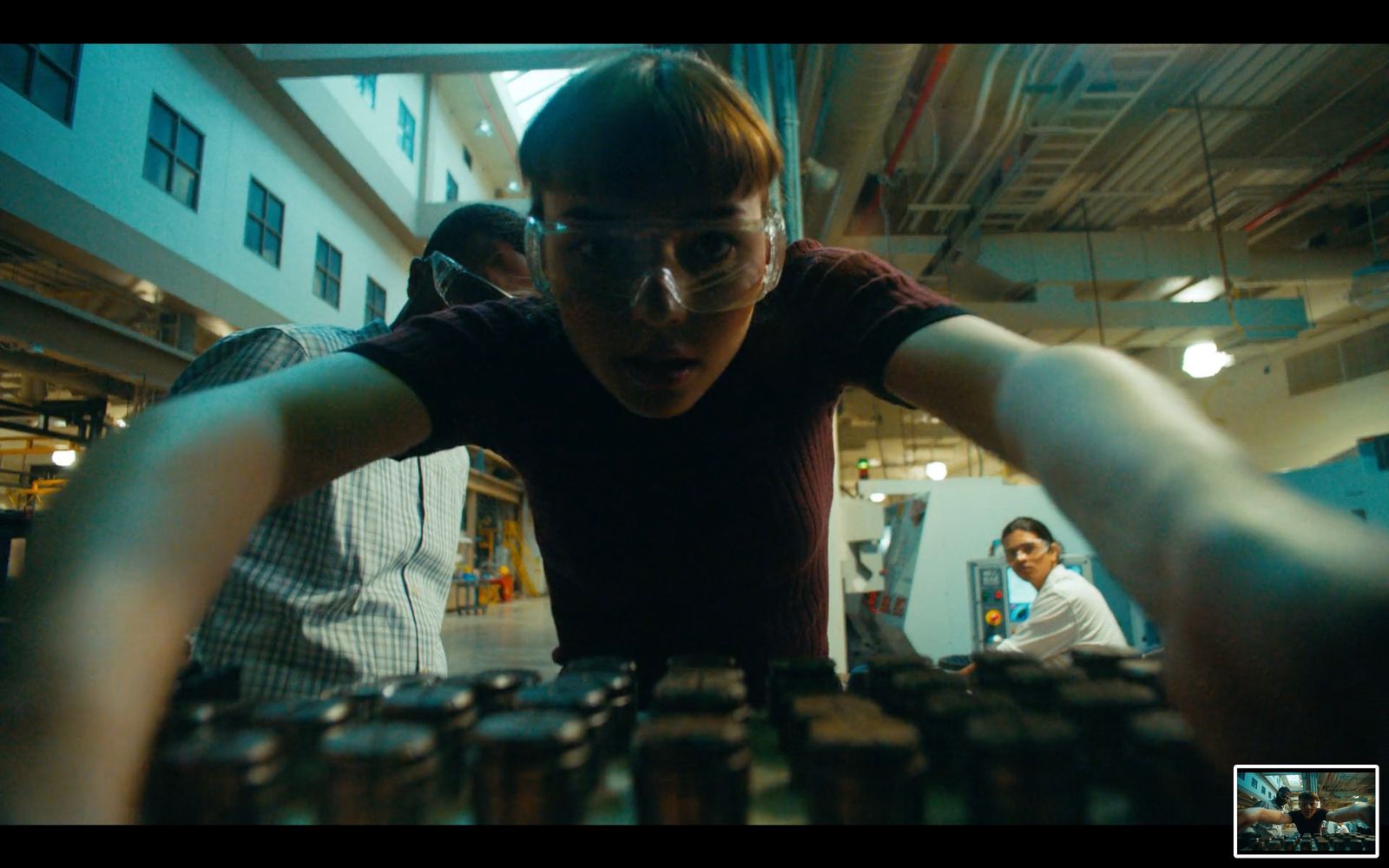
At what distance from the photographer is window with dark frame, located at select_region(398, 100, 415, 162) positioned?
1231 cm

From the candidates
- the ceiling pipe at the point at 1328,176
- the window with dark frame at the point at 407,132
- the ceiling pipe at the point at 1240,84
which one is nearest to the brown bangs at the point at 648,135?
the ceiling pipe at the point at 1240,84

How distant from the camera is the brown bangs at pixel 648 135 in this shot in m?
0.58

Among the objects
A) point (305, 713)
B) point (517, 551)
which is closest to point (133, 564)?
point (305, 713)

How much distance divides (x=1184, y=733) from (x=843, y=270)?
Answer: 1.56ft

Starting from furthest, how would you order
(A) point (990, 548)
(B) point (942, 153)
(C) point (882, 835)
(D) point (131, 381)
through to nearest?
(D) point (131, 381)
(A) point (990, 548)
(B) point (942, 153)
(C) point (882, 835)

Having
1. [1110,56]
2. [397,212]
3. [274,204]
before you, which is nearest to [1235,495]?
[1110,56]

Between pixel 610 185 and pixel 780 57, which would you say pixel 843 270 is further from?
pixel 780 57

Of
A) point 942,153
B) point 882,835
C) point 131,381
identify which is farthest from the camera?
point 131,381

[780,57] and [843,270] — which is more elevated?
[780,57]

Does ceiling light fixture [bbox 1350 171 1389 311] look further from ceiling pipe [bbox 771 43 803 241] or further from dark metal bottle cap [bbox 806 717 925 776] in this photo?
dark metal bottle cap [bbox 806 717 925 776]

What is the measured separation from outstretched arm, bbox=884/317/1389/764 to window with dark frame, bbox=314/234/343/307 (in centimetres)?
1120

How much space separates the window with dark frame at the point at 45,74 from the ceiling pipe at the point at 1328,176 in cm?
969

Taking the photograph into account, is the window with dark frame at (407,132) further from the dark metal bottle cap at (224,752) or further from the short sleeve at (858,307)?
the dark metal bottle cap at (224,752)

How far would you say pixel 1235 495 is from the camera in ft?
1.03
